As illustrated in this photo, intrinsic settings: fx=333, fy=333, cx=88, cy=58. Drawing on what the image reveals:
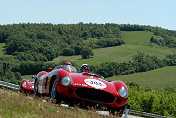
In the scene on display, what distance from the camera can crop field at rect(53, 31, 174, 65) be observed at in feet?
412

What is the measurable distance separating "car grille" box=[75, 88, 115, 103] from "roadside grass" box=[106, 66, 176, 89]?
81.9 metres

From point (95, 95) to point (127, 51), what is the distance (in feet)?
435

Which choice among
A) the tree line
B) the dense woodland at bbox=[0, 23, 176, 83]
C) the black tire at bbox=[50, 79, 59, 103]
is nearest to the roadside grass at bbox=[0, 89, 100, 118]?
the black tire at bbox=[50, 79, 59, 103]

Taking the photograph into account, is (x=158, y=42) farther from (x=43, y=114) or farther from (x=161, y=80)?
(x=43, y=114)

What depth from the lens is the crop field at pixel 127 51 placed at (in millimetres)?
125581

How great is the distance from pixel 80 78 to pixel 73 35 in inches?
6942

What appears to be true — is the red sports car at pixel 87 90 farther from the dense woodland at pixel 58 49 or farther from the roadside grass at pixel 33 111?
the dense woodland at pixel 58 49

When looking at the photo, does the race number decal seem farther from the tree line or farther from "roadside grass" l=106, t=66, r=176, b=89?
the tree line

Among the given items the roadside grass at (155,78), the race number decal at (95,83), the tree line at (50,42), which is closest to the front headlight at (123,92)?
the race number decal at (95,83)

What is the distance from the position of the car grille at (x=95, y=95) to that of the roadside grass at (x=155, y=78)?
81905 millimetres

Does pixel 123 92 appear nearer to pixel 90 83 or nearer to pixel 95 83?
pixel 95 83

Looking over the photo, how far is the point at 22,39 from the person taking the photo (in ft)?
467

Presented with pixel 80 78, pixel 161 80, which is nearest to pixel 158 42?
pixel 161 80

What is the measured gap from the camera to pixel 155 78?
104750mm
